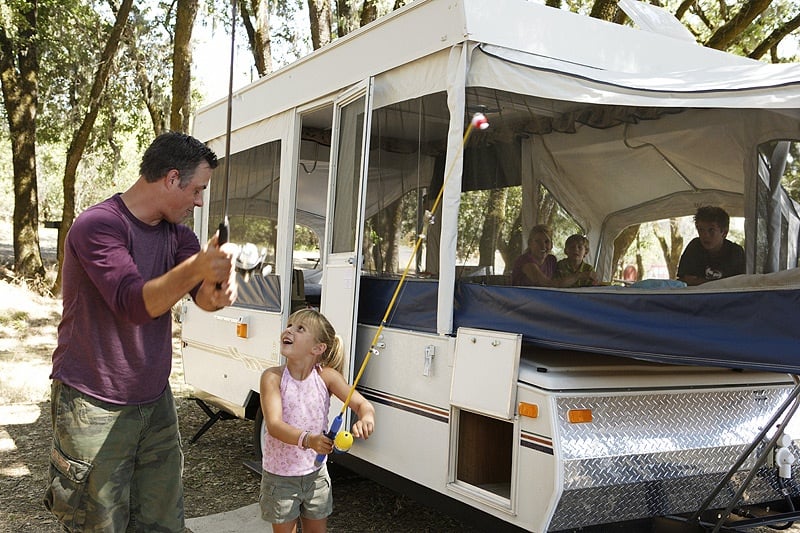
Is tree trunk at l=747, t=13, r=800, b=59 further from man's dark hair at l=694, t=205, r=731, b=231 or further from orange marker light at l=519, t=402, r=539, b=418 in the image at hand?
orange marker light at l=519, t=402, r=539, b=418

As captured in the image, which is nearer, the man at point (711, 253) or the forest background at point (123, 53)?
the man at point (711, 253)

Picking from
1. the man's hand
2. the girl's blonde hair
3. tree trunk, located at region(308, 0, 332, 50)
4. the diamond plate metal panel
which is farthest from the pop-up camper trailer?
tree trunk, located at region(308, 0, 332, 50)

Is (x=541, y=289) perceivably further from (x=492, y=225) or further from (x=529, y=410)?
(x=492, y=225)

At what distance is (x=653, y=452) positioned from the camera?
3.29 meters

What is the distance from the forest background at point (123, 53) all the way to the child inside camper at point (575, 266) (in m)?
6.29

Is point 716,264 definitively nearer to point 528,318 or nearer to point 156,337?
point 528,318

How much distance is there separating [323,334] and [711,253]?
7.66 ft

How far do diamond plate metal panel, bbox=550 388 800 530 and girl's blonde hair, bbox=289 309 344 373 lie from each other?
1.01 meters

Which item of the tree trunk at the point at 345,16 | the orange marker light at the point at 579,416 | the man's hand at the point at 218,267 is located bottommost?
the orange marker light at the point at 579,416

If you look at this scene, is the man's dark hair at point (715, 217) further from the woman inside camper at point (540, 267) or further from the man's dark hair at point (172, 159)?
the man's dark hair at point (172, 159)

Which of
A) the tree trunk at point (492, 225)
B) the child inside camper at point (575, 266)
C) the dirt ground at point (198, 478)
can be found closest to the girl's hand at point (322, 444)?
the tree trunk at point (492, 225)

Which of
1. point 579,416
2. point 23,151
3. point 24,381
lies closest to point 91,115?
point 23,151

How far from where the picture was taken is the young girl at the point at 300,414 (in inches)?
127

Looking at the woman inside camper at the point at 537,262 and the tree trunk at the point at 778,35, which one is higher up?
the tree trunk at the point at 778,35
